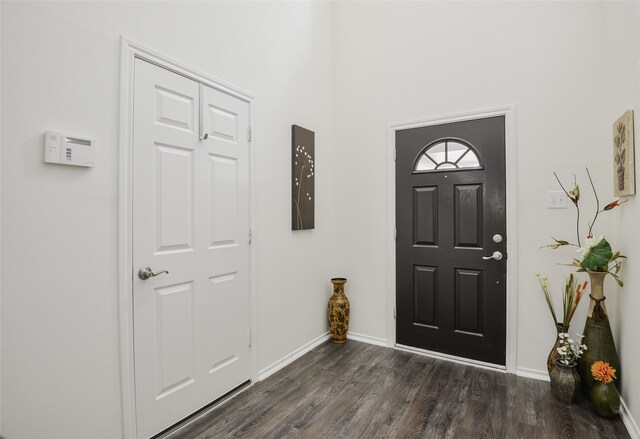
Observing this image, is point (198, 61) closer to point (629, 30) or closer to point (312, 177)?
point (312, 177)

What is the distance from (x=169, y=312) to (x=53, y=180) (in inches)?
35.0

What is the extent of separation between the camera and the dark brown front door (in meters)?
2.66

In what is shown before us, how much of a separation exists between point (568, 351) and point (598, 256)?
663 mm

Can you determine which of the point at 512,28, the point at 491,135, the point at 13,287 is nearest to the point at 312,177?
the point at 491,135

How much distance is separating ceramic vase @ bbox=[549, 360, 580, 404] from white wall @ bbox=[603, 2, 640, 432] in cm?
24

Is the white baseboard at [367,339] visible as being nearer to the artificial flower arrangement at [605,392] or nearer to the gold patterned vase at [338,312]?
the gold patterned vase at [338,312]

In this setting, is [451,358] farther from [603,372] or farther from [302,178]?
[302,178]

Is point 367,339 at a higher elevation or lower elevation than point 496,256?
lower

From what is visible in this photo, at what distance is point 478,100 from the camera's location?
2.75m

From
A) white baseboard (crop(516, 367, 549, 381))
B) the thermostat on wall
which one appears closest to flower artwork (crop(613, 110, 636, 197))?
white baseboard (crop(516, 367, 549, 381))

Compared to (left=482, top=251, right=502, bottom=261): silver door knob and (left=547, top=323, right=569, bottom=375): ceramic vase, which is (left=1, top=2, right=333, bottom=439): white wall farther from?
(left=547, top=323, right=569, bottom=375): ceramic vase

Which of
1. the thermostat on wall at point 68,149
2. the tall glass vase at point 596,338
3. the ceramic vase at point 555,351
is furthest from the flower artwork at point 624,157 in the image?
the thermostat on wall at point 68,149

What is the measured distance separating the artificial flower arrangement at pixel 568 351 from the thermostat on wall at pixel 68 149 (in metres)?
2.96

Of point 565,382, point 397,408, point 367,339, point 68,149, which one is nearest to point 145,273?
point 68,149
